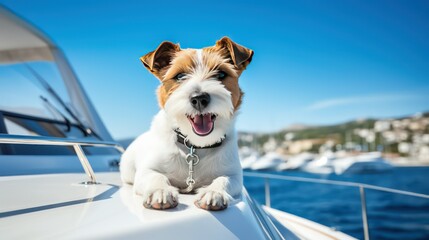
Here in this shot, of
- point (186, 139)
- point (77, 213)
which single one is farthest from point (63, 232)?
point (186, 139)

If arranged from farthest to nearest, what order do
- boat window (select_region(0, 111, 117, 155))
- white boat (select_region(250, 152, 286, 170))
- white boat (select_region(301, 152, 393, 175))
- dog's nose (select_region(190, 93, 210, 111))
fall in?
white boat (select_region(250, 152, 286, 170)), white boat (select_region(301, 152, 393, 175)), boat window (select_region(0, 111, 117, 155)), dog's nose (select_region(190, 93, 210, 111))

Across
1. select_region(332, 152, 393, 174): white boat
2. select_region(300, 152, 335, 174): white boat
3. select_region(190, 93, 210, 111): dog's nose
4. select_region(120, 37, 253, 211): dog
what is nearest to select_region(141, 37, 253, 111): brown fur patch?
select_region(120, 37, 253, 211): dog

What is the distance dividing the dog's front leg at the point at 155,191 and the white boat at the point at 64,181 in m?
0.04

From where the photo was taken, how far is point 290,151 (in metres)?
77.9

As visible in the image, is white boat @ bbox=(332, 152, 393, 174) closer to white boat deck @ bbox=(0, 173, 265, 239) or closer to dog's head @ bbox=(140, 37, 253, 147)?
dog's head @ bbox=(140, 37, 253, 147)

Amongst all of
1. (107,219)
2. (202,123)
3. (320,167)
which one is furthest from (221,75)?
(320,167)

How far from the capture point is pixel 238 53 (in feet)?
4.77

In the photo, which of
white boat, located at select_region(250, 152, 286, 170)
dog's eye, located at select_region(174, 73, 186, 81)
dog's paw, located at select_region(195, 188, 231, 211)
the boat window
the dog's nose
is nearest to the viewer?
dog's paw, located at select_region(195, 188, 231, 211)

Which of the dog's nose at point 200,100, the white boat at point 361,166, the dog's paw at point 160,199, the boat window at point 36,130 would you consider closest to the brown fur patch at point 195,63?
the dog's nose at point 200,100

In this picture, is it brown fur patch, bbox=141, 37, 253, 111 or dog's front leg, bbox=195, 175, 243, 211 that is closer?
dog's front leg, bbox=195, 175, 243, 211

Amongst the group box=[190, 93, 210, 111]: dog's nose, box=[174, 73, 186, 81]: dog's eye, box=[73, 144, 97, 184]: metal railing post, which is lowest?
box=[73, 144, 97, 184]: metal railing post

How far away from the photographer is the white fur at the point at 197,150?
127 centimetres

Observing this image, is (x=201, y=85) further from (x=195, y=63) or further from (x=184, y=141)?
(x=184, y=141)

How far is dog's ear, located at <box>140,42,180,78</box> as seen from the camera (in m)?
→ 1.46
